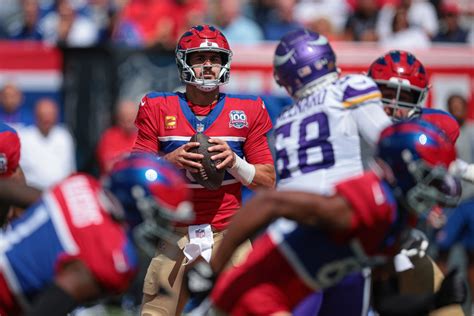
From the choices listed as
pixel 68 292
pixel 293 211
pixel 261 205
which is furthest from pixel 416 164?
pixel 68 292

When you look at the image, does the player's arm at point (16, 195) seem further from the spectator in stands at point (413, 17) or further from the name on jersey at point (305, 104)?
the spectator in stands at point (413, 17)

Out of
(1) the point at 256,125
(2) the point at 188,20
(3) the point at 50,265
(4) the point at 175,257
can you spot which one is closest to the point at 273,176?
(1) the point at 256,125

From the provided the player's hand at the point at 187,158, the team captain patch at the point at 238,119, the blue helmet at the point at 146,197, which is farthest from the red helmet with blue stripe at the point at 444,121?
the blue helmet at the point at 146,197

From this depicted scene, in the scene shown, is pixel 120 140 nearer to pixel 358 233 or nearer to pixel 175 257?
pixel 175 257

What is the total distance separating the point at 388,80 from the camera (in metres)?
6.27

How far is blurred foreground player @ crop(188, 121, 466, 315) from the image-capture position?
14.5 feet

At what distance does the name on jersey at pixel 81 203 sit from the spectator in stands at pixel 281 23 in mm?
7735

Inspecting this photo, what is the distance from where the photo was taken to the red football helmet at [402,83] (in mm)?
6242

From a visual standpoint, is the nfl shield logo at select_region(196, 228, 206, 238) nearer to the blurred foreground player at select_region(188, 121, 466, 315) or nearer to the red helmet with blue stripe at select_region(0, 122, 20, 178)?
the red helmet with blue stripe at select_region(0, 122, 20, 178)

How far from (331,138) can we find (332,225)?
101 centimetres

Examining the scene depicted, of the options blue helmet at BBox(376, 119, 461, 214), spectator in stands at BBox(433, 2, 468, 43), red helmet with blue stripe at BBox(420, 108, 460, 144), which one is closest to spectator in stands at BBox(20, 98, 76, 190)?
spectator in stands at BBox(433, 2, 468, 43)

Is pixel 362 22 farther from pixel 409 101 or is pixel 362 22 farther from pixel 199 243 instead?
pixel 199 243

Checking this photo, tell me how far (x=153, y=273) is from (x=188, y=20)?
6130mm

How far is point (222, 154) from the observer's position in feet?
19.9
